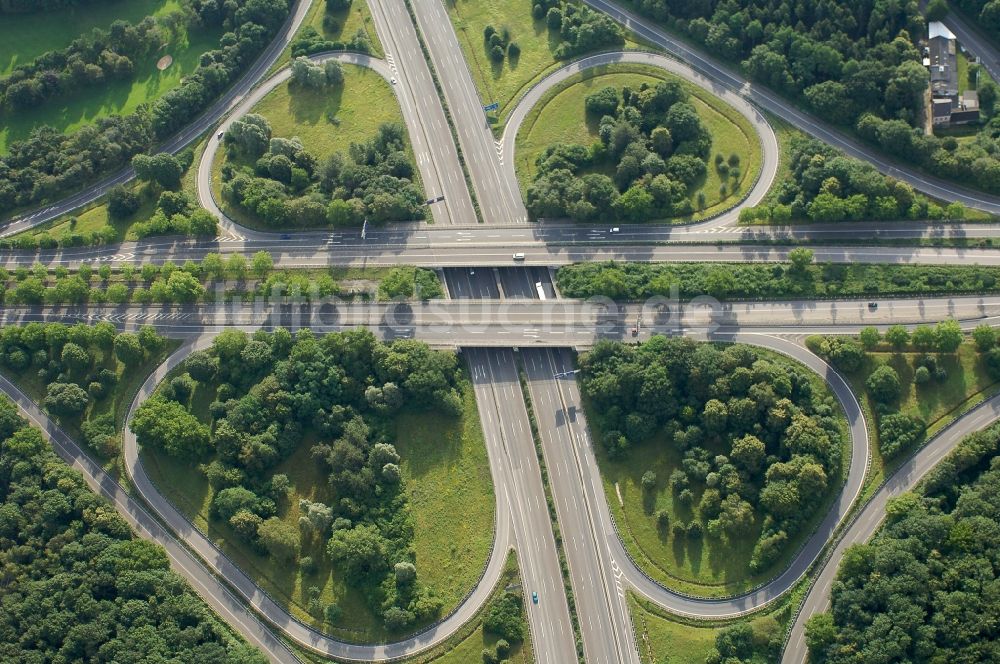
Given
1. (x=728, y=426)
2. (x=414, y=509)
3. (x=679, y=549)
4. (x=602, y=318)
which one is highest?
(x=602, y=318)

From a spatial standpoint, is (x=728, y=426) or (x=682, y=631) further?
(x=728, y=426)

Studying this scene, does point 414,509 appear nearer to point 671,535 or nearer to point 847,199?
point 671,535

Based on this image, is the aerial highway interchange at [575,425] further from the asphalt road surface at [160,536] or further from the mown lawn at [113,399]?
the mown lawn at [113,399]

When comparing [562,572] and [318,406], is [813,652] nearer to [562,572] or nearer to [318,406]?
[562,572]

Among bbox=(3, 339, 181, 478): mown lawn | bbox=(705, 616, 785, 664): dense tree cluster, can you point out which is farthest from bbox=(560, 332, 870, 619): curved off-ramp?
bbox=(3, 339, 181, 478): mown lawn

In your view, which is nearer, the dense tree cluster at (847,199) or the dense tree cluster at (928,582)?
the dense tree cluster at (928,582)

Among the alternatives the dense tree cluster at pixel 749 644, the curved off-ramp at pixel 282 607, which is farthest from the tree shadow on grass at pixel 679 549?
the curved off-ramp at pixel 282 607

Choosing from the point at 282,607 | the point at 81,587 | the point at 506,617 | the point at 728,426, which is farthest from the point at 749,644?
the point at 81,587
